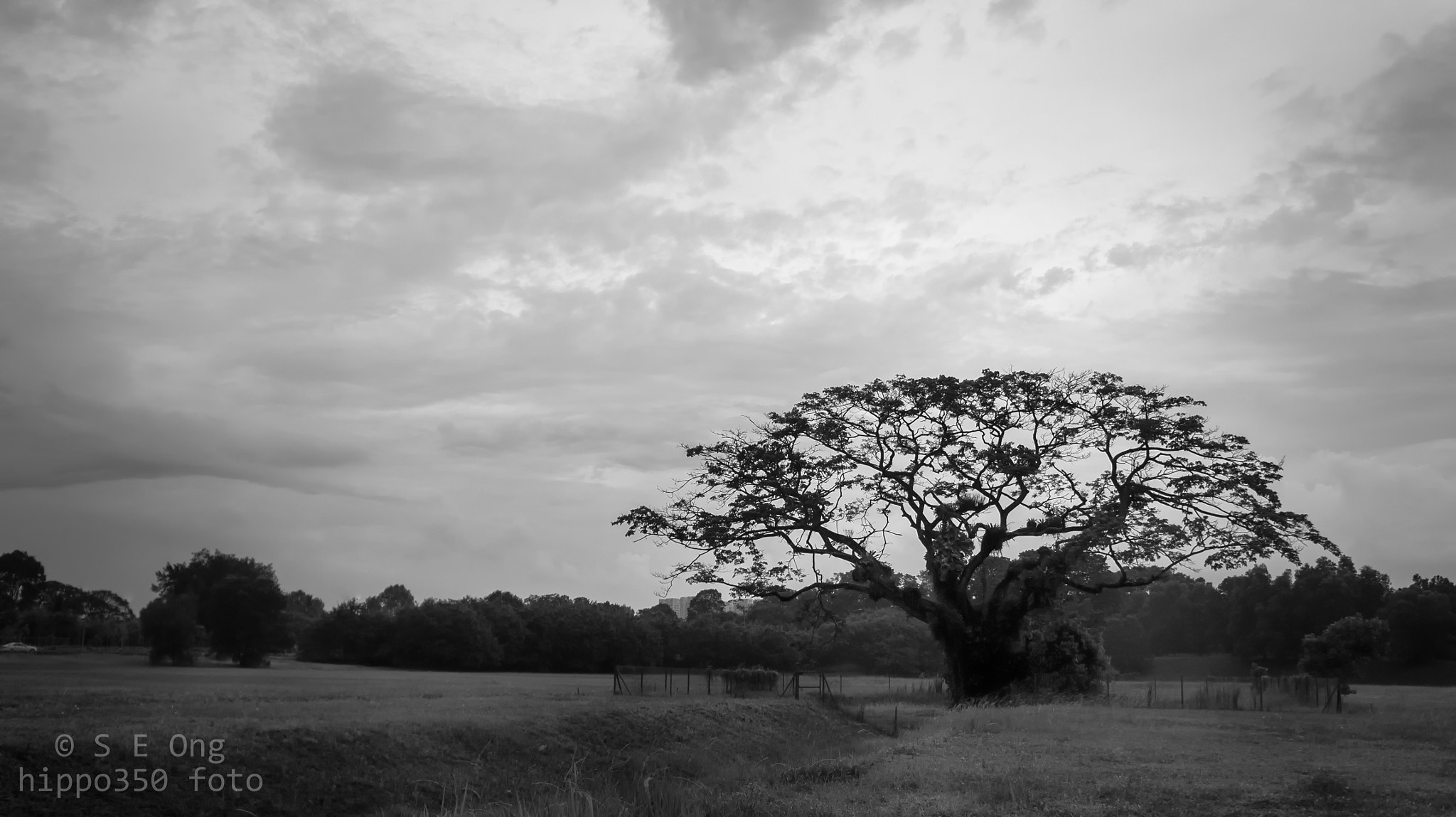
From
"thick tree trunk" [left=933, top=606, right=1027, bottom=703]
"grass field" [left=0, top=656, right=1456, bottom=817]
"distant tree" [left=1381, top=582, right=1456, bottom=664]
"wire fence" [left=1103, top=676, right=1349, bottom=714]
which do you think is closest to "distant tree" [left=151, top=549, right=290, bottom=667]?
"grass field" [left=0, top=656, right=1456, bottom=817]

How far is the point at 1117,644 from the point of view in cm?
8906

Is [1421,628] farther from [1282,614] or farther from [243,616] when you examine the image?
[243,616]

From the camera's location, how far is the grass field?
13.5m

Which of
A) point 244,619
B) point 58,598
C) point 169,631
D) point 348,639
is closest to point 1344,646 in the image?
point 169,631

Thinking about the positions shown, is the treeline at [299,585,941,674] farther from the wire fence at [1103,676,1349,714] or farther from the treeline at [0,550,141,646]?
Answer: the wire fence at [1103,676,1349,714]

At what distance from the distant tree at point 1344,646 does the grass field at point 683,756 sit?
12749 millimetres

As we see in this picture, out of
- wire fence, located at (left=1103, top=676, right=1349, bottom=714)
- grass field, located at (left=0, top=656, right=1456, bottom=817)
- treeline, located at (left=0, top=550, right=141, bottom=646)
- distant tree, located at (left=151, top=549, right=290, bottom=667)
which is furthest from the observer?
treeline, located at (left=0, top=550, right=141, bottom=646)

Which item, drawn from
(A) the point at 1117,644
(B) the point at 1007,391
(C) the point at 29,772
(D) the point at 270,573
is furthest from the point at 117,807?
(A) the point at 1117,644

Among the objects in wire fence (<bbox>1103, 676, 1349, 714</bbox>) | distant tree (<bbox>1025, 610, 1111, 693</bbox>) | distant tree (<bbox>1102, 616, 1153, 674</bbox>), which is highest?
distant tree (<bbox>1025, 610, 1111, 693</bbox>)

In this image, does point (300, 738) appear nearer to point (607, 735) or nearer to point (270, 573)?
point (607, 735)

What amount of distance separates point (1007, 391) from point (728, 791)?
25267mm

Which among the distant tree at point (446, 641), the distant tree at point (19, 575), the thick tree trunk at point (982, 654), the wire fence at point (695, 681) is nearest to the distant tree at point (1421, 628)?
the thick tree trunk at point (982, 654)

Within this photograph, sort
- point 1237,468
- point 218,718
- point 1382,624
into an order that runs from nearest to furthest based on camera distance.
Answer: point 218,718 < point 1237,468 < point 1382,624

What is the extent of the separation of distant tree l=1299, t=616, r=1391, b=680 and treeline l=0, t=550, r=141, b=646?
203ft
